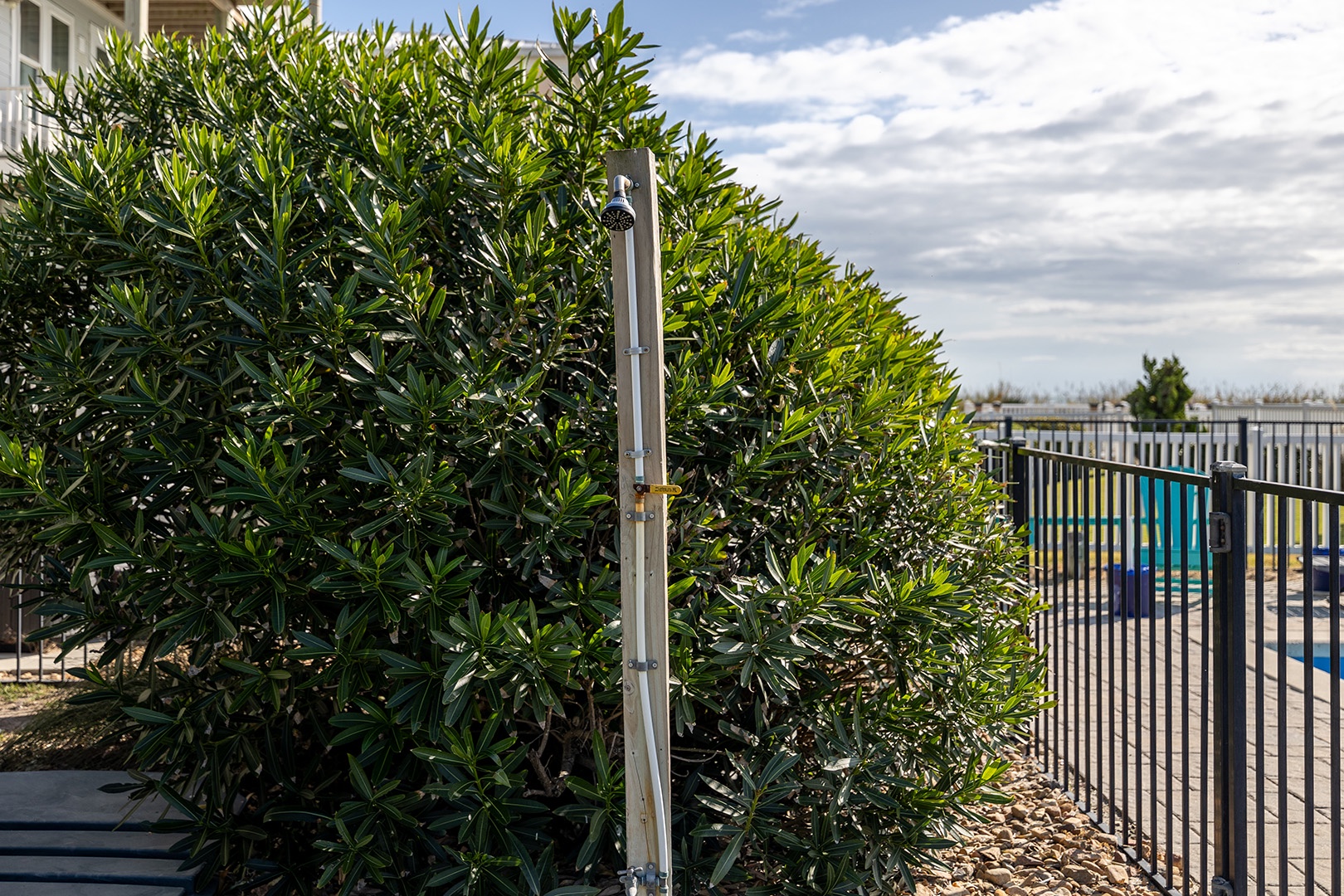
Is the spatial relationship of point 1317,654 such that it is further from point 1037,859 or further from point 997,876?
point 997,876

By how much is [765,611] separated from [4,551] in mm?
2854

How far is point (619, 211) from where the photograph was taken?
8.29 feet

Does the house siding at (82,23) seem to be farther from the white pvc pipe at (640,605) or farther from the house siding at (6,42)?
the white pvc pipe at (640,605)

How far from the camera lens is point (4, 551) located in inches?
148

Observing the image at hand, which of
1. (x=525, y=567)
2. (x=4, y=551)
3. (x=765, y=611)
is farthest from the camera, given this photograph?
(x=4, y=551)

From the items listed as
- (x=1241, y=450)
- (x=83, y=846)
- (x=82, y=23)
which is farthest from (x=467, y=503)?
(x=82, y=23)

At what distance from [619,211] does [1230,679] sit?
2.69 m

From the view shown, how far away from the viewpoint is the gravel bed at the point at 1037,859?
3.92 metres

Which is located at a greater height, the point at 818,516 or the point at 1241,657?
the point at 818,516

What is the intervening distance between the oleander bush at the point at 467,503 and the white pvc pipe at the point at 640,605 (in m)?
0.29

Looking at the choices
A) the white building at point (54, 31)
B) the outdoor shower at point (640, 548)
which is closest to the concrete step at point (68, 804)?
the outdoor shower at point (640, 548)

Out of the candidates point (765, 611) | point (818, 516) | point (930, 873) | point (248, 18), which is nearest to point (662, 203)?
point (818, 516)

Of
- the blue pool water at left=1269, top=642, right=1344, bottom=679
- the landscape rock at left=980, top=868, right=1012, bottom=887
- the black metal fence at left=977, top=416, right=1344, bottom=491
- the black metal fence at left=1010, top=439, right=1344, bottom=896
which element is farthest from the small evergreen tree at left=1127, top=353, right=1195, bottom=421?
A: the landscape rock at left=980, top=868, right=1012, bottom=887

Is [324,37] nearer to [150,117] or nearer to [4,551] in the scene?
[150,117]
